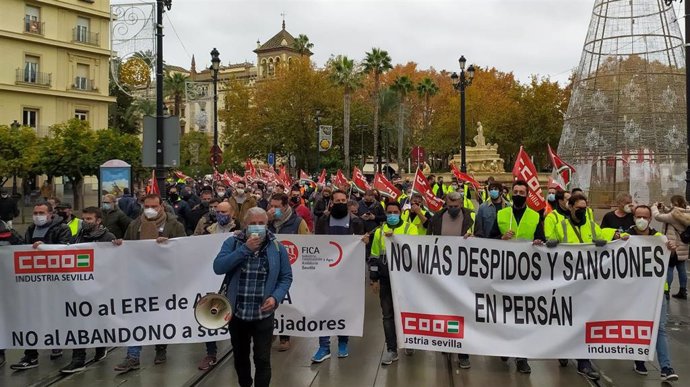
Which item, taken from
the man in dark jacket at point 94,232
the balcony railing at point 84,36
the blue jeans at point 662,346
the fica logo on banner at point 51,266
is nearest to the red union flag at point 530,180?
the blue jeans at point 662,346

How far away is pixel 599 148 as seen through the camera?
1964cm

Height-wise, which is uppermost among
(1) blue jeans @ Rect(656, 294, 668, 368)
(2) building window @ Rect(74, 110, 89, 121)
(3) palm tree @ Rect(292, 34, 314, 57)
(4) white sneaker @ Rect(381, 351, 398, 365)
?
(3) palm tree @ Rect(292, 34, 314, 57)

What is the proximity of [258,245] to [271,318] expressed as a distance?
0.63 metres

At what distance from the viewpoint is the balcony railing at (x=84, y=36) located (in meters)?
44.2

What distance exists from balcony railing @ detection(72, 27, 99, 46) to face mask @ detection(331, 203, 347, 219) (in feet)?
142

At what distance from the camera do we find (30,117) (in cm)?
4259

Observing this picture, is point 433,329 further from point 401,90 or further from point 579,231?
point 401,90

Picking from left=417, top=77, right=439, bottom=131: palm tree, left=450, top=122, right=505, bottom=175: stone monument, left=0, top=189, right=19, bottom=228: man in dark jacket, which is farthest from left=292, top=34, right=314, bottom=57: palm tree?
left=0, top=189, right=19, bottom=228: man in dark jacket

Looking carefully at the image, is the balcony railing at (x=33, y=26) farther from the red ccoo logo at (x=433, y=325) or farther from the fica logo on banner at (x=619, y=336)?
the fica logo on banner at (x=619, y=336)

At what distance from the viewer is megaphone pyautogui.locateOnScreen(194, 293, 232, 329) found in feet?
15.1

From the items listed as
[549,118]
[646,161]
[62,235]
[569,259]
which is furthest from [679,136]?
[549,118]

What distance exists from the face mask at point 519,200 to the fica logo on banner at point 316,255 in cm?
201

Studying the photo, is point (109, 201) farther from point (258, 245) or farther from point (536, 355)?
point (536, 355)

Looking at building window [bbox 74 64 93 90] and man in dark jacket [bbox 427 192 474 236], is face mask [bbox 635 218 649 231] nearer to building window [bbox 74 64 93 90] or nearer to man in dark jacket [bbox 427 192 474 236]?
man in dark jacket [bbox 427 192 474 236]
